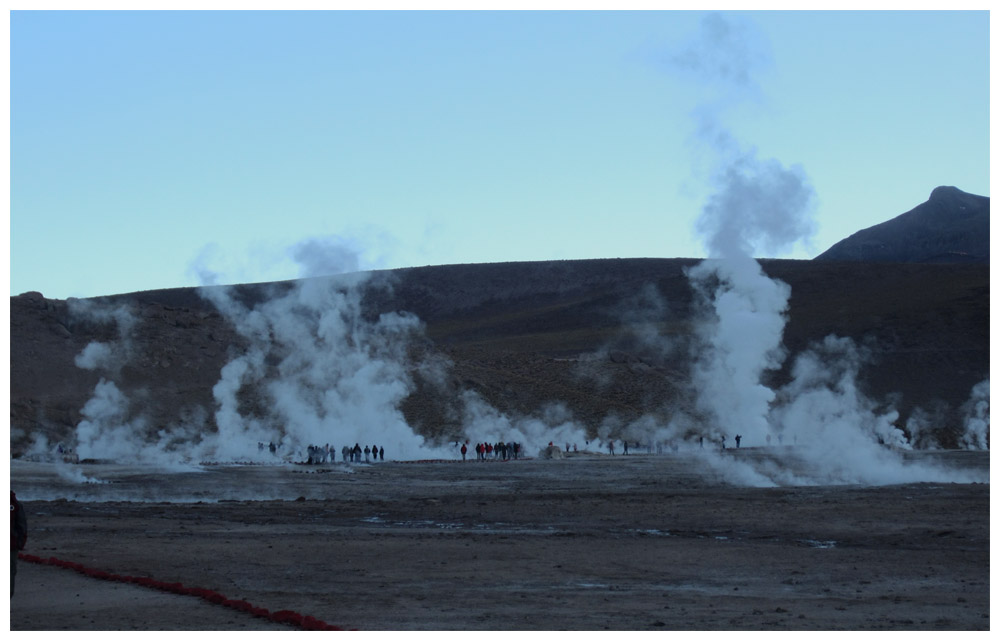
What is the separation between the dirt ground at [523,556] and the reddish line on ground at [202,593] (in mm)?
227

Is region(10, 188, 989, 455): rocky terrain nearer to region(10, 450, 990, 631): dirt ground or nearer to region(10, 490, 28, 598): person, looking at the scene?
region(10, 450, 990, 631): dirt ground

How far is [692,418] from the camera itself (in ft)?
276

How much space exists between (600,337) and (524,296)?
47426mm

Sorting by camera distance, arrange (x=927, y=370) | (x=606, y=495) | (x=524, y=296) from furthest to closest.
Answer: (x=524, y=296)
(x=927, y=370)
(x=606, y=495)

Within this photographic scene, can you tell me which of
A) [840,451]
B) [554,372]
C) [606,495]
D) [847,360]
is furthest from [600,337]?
[606,495]

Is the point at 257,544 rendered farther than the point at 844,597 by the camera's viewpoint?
Yes

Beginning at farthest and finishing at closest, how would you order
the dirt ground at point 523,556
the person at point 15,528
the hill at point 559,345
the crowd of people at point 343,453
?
the hill at point 559,345 → the crowd of people at point 343,453 → the dirt ground at point 523,556 → the person at point 15,528

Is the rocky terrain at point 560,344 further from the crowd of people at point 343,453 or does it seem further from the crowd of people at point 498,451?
the crowd of people at point 343,453

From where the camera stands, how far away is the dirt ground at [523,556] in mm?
14086

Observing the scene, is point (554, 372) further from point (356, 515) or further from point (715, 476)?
point (356, 515)

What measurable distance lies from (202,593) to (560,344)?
403 ft

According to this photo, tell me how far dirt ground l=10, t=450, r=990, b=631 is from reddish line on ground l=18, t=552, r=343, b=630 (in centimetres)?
23

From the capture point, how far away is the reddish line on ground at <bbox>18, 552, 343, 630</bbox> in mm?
13234

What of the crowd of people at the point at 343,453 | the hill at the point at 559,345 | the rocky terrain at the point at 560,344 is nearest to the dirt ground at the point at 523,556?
the crowd of people at the point at 343,453
